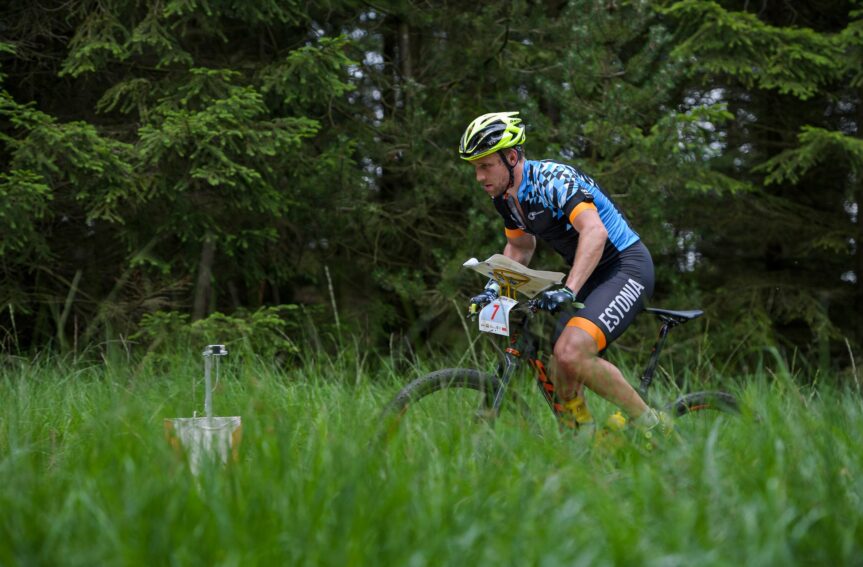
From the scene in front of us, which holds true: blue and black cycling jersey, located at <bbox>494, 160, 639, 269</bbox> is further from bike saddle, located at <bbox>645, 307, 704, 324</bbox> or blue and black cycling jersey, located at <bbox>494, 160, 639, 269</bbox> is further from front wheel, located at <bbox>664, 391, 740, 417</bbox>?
front wheel, located at <bbox>664, 391, 740, 417</bbox>

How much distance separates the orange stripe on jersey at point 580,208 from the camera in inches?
163

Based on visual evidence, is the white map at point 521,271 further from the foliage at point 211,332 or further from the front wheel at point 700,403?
the foliage at point 211,332

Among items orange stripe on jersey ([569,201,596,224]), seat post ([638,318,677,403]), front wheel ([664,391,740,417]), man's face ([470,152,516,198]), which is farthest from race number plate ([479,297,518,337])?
front wheel ([664,391,740,417])

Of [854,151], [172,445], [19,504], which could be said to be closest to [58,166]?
[172,445]

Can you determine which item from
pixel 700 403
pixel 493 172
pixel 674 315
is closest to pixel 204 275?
pixel 493 172

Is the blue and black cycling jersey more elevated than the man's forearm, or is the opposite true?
the blue and black cycling jersey

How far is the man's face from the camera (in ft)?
14.1

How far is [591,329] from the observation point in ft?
13.2

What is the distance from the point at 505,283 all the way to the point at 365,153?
20.9ft

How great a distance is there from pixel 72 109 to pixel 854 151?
853 cm

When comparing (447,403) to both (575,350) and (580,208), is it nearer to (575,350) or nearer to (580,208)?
(575,350)

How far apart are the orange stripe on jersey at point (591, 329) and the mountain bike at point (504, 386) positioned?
20cm

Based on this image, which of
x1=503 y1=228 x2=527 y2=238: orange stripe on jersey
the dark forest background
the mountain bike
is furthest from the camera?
the dark forest background

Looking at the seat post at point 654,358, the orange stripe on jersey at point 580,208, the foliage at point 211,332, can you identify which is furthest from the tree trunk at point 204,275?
the seat post at point 654,358
